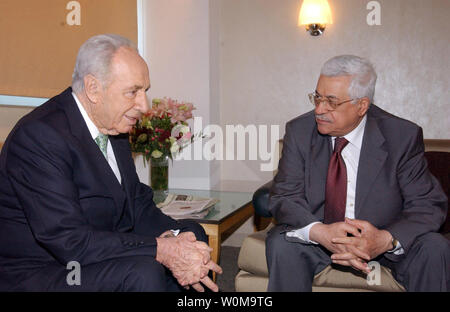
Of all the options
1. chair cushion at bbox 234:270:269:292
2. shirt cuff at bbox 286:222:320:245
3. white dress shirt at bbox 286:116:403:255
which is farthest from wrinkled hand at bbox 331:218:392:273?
chair cushion at bbox 234:270:269:292

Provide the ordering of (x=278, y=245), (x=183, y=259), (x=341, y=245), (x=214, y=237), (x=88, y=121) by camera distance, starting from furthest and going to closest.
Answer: (x=214, y=237)
(x=278, y=245)
(x=341, y=245)
(x=88, y=121)
(x=183, y=259)

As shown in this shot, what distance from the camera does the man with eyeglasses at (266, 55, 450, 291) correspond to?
1.64 meters

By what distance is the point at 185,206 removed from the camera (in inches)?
97.1

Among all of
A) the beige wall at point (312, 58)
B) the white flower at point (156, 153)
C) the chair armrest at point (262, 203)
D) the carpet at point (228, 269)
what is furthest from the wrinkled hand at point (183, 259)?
the beige wall at point (312, 58)

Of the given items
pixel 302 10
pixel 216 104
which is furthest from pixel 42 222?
pixel 302 10

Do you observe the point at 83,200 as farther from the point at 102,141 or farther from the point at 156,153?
the point at 156,153

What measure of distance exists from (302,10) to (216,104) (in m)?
0.97

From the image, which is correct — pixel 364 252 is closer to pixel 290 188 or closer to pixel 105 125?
pixel 290 188

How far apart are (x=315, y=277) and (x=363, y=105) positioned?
0.79 metres

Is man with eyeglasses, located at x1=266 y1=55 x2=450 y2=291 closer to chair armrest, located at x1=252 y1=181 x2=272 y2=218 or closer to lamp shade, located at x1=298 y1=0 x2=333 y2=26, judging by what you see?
chair armrest, located at x1=252 y1=181 x2=272 y2=218

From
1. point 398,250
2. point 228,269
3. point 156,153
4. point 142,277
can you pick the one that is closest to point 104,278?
point 142,277
